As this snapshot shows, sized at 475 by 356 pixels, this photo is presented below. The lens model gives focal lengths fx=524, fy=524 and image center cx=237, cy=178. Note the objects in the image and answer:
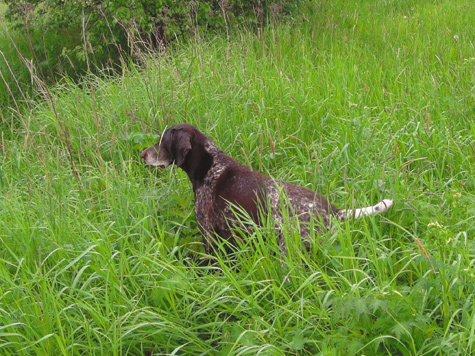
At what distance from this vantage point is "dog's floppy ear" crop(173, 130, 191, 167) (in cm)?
336

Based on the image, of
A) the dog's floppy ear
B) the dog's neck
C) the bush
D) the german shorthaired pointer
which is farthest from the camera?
the bush

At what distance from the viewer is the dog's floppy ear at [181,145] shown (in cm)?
336

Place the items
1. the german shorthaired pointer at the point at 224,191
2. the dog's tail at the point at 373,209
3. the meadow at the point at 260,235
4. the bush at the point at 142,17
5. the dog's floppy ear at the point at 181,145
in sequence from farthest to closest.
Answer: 1. the bush at the point at 142,17
2. the dog's floppy ear at the point at 181,145
3. the german shorthaired pointer at the point at 224,191
4. the dog's tail at the point at 373,209
5. the meadow at the point at 260,235

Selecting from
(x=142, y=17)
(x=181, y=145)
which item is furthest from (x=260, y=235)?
(x=142, y=17)

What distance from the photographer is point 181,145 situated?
3365 millimetres

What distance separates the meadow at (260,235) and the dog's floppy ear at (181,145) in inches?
11.6

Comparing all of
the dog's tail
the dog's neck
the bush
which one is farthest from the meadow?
the bush

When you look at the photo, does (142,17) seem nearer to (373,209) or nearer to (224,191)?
(224,191)

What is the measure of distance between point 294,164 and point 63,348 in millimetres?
2283

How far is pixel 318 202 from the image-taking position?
3.02m

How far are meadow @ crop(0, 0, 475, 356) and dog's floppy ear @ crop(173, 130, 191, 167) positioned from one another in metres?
0.30

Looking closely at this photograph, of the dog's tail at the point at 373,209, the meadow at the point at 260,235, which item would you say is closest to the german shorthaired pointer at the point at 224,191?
the dog's tail at the point at 373,209

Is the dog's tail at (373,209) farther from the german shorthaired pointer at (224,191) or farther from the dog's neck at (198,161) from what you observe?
the dog's neck at (198,161)

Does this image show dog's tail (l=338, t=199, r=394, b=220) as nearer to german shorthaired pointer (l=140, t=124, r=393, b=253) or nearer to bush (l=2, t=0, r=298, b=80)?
german shorthaired pointer (l=140, t=124, r=393, b=253)
